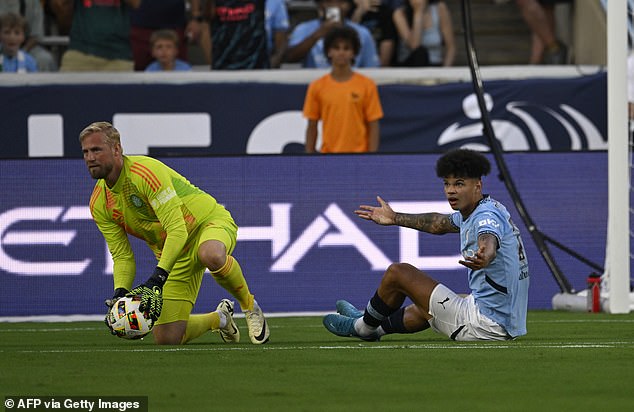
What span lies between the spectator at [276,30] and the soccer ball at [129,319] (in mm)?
8235

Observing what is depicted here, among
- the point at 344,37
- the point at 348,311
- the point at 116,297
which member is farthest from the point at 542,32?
the point at 116,297

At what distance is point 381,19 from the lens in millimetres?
16859

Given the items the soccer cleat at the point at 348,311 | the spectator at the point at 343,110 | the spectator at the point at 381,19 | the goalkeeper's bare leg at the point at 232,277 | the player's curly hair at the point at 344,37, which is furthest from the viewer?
the spectator at the point at 381,19

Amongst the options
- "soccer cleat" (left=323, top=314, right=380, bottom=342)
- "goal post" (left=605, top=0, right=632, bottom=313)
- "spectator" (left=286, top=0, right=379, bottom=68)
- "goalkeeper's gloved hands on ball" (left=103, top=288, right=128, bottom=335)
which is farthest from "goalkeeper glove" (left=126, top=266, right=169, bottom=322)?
"spectator" (left=286, top=0, right=379, bottom=68)

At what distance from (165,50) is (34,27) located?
1973 millimetres

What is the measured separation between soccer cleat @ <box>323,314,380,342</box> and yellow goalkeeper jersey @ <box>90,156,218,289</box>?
3.86ft

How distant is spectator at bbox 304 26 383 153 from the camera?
576 inches

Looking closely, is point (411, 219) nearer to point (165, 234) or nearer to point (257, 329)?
point (257, 329)

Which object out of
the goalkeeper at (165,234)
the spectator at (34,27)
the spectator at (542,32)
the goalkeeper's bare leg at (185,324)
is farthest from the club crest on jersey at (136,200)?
the spectator at (542,32)

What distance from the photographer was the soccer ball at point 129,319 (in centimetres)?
878

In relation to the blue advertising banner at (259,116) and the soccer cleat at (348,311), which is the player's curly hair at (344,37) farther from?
the soccer cleat at (348,311)

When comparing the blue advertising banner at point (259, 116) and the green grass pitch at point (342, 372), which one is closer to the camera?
the green grass pitch at point (342, 372)

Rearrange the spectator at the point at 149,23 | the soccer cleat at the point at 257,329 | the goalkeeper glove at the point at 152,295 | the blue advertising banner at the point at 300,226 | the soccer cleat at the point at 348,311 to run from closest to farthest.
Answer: the goalkeeper glove at the point at 152,295, the soccer cleat at the point at 348,311, the soccer cleat at the point at 257,329, the blue advertising banner at the point at 300,226, the spectator at the point at 149,23

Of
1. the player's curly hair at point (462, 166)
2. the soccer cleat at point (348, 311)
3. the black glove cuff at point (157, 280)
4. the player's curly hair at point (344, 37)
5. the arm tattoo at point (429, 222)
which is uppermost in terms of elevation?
the player's curly hair at point (344, 37)
